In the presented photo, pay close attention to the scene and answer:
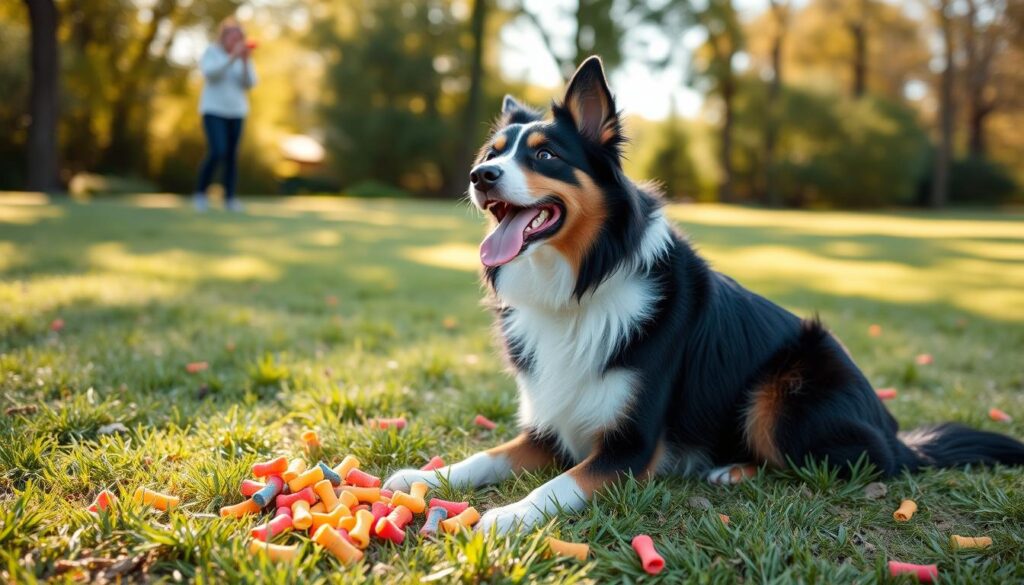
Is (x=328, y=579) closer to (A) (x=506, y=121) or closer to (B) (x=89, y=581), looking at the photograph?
(B) (x=89, y=581)

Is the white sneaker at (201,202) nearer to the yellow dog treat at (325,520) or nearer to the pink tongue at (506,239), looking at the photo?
the pink tongue at (506,239)

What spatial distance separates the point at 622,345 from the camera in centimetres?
307

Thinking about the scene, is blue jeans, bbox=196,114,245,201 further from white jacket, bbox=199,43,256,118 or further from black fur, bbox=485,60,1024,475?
black fur, bbox=485,60,1024,475

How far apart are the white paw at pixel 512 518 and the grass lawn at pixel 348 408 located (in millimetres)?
86

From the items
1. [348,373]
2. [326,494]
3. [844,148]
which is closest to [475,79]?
[844,148]

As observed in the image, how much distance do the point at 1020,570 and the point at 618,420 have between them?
158cm

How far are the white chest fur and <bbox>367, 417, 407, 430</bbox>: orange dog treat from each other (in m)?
0.86

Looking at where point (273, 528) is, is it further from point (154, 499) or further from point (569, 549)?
point (569, 549)

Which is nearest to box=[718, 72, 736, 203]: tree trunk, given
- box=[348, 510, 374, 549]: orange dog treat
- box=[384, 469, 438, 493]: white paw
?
box=[384, 469, 438, 493]: white paw

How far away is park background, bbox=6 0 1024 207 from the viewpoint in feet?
96.9

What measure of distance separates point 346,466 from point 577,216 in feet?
5.33

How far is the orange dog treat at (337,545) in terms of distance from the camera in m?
2.34

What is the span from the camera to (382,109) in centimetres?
3825

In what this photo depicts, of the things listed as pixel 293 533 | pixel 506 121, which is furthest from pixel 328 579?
pixel 506 121
